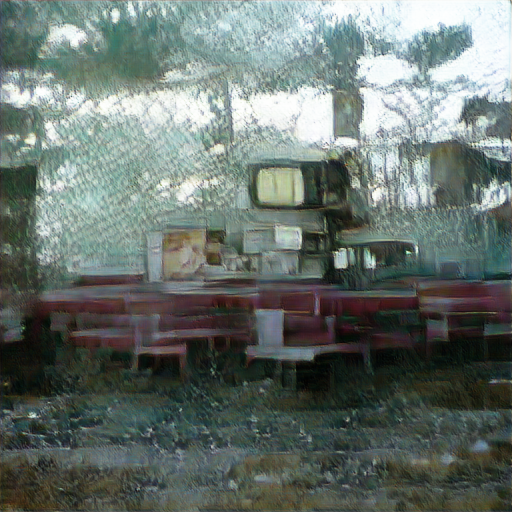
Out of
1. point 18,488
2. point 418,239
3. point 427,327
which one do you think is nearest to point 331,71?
point 418,239

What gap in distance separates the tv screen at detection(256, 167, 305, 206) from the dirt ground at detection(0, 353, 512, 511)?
30.7 inches

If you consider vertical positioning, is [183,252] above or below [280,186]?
below

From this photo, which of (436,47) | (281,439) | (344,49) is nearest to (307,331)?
(281,439)

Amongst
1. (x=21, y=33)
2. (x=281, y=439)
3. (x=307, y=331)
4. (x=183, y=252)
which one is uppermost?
(x=21, y=33)

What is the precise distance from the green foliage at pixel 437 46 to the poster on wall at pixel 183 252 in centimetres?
128

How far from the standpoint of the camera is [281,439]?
99.0 inches

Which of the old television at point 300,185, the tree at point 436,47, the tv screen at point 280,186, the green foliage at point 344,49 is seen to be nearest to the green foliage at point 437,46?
the tree at point 436,47

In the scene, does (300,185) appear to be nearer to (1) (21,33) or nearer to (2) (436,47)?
(2) (436,47)

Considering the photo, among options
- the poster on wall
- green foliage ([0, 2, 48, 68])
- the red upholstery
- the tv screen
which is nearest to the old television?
the tv screen

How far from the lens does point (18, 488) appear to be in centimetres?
257

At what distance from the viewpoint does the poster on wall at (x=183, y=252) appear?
2.49 metres

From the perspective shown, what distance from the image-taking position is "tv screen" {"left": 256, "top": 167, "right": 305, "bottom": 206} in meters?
2.50

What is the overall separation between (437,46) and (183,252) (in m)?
1.52

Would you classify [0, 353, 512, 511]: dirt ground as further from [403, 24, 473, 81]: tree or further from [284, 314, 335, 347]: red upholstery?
[403, 24, 473, 81]: tree
